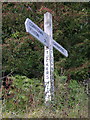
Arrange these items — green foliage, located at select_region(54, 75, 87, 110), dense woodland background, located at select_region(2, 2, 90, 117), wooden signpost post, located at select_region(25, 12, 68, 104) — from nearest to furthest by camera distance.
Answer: green foliage, located at select_region(54, 75, 87, 110)
wooden signpost post, located at select_region(25, 12, 68, 104)
dense woodland background, located at select_region(2, 2, 90, 117)

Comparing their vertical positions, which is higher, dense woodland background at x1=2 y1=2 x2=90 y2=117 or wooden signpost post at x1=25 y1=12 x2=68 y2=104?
dense woodland background at x1=2 y1=2 x2=90 y2=117

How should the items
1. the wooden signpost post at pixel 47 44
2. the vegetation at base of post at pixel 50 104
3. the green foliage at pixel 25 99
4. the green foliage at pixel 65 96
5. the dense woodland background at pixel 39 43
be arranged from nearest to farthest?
the vegetation at base of post at pixel 50 104
the green foliage at pixel 25 99
the green foliage at pixel 65 96
the wooden signpost post at pixel 47 44
the dense woodland background at pixel 39 43

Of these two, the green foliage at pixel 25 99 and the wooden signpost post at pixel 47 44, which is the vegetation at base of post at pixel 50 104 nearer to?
the green foliage at pixel 25 99

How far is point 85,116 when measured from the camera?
12.1 feet

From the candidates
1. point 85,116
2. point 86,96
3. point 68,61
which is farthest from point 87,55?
point 85,116

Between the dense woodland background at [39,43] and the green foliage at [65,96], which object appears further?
the dense woodland background at [39,43]

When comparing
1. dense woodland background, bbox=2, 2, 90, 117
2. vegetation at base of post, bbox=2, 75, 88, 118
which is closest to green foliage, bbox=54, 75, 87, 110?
vegetation at base of post, bbox=2, 75, 88, 118

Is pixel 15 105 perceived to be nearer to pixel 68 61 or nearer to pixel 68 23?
pixel 68 61

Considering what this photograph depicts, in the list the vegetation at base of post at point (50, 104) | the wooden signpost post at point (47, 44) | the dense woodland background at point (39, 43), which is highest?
the dense woodland background at point (39, 43)

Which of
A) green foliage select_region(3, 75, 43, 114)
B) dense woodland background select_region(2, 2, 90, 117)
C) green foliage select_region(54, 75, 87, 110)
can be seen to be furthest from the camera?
dense woodland background select_region(2, 2, 90, 117)

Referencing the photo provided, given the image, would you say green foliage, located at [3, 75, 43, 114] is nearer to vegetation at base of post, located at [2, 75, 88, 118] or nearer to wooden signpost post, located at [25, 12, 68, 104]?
vegetation at base of post, located at [2, 75, 88, 118]

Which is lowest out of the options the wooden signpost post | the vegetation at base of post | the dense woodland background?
the vegetation at base of post

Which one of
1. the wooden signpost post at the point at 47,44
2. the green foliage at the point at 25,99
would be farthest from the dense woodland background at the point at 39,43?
the green foliage at the point at 25,99

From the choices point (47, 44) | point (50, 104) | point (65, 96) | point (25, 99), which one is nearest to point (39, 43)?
point (47, 44)
